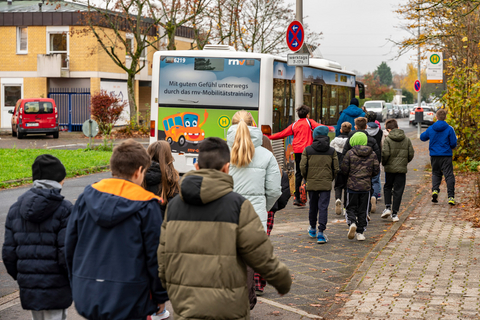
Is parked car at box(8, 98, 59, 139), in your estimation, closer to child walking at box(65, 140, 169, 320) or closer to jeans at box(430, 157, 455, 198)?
jeans at box(430, 157, 455, 198)

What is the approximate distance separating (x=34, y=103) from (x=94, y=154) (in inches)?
402

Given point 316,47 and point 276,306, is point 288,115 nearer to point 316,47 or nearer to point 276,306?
point 276,306

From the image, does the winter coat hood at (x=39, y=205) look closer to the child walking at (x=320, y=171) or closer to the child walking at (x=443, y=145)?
the child walking at (x=320, y=171)

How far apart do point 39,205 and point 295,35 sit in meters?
10.2

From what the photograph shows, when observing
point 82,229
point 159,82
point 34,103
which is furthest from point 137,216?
point 34,103

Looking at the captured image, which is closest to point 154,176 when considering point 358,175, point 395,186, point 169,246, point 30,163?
point 169,246

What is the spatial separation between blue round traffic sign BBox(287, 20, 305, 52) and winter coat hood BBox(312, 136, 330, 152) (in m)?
5.10

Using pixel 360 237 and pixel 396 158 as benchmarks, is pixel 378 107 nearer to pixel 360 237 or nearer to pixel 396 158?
pixel 396 158

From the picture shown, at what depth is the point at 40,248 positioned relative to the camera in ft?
13.0

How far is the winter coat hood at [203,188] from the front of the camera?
3.10 meters

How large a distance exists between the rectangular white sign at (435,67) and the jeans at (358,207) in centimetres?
1292

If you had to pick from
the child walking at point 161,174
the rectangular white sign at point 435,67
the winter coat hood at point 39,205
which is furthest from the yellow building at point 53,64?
the winter coat hood at point 39,205

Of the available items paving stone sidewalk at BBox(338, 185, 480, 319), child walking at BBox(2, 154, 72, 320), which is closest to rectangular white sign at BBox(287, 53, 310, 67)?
paving stone sidewalk at BBox(338, 185, 480, 319)

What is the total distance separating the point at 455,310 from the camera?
5.62 meters
